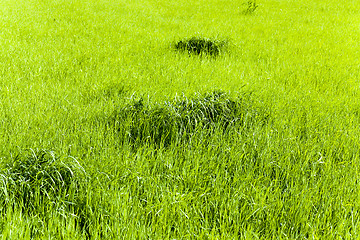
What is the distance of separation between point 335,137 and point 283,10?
29.2 ft

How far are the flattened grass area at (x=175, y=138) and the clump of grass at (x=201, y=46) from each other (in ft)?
0.13

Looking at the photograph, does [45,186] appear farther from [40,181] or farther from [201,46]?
[201,46]

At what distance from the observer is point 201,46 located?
612cm

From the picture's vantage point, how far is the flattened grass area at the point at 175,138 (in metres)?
1.99

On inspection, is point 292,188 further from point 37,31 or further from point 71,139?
point 37,31

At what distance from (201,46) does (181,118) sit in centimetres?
336

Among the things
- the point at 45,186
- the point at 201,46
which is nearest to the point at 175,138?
the point at 45,186

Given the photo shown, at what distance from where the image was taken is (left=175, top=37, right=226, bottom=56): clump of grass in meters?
6.06

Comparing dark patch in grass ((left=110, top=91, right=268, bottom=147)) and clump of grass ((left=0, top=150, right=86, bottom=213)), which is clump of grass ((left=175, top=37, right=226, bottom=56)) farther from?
clump of grass ((left=0, top=150, right=86, bottom=213))

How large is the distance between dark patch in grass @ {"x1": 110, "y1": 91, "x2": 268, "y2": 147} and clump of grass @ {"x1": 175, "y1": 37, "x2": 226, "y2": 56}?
2713 millimetres

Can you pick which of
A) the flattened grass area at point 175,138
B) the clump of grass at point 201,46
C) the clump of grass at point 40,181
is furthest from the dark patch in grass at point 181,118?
the clump of grass at point 201,46

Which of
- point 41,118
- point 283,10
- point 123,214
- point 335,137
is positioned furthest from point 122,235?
point 283,10

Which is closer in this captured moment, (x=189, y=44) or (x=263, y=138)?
(x=263, y=138)

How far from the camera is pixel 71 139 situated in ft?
9.28
